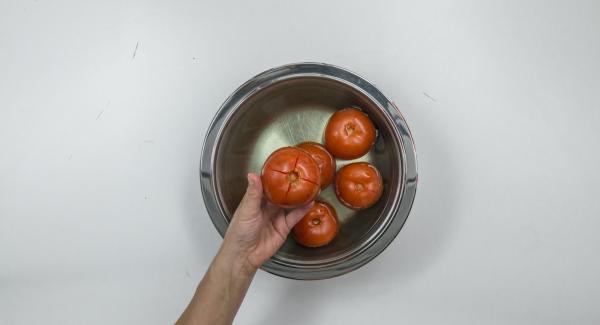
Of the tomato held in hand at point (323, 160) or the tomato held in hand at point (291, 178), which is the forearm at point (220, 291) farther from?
the tomato held in hand at point (323, 160)

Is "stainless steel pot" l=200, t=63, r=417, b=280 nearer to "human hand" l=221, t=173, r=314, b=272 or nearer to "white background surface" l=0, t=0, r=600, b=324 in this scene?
"human hand" l=221, t=173, r=314, b=272

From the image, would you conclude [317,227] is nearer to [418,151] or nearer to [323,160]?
[323,160]

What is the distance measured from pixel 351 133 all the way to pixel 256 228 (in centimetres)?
33

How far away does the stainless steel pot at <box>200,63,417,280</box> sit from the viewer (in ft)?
3.30

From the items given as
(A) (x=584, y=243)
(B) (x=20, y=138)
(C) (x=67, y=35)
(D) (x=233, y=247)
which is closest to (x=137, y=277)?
(D) (x=233, y=247)

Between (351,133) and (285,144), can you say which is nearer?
(351,133)

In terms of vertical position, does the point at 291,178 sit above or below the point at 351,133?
below

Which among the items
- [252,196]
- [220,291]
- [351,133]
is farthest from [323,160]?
[220,291]

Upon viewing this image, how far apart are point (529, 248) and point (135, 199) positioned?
1145 millimetres

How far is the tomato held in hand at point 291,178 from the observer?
0.90 metres

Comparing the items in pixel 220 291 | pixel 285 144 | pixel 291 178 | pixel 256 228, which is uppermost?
pixel 285 144

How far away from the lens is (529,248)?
1205 millimetres

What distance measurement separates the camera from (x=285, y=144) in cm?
116

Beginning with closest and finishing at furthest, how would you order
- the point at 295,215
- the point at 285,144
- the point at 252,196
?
the point at 252,196
the point at 295,215
the point at 285,144
